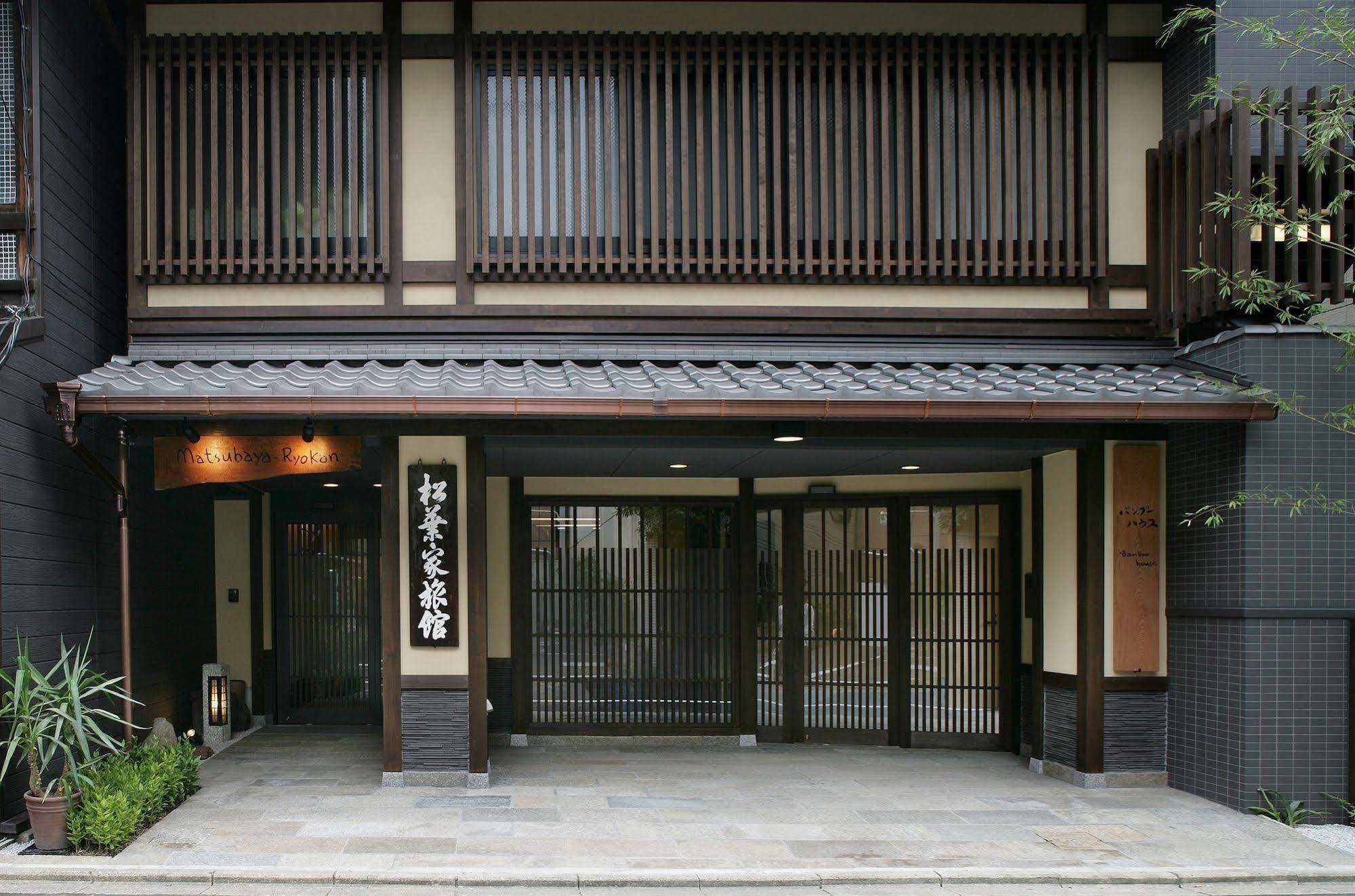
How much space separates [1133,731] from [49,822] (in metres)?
8.63

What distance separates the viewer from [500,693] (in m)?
11.2

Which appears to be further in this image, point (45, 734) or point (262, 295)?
point (262, 295)

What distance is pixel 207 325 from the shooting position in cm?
952

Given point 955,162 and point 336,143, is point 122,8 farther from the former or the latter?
point 955,162

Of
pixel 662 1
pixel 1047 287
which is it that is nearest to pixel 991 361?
pixel 1047 287

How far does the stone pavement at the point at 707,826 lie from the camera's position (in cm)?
690

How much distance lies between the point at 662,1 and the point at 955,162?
10.5ft

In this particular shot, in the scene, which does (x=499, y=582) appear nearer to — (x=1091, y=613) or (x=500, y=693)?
(x=500, y=693)

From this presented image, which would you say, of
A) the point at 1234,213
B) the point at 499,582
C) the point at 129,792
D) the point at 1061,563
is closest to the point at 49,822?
the point at 129,792

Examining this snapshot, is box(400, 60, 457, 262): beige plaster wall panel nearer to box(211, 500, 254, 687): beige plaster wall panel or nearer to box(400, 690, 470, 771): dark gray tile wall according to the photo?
box(400, 690, 470, 771): dark gray tile wall

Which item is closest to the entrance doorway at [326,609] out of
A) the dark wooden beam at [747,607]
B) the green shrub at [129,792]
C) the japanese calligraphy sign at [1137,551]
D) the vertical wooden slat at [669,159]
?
the green shrub at [129,792]

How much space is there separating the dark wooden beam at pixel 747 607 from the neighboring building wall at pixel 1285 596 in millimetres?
4667

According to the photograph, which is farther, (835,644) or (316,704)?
(316,704)

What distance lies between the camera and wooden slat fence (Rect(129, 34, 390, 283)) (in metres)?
9.44
